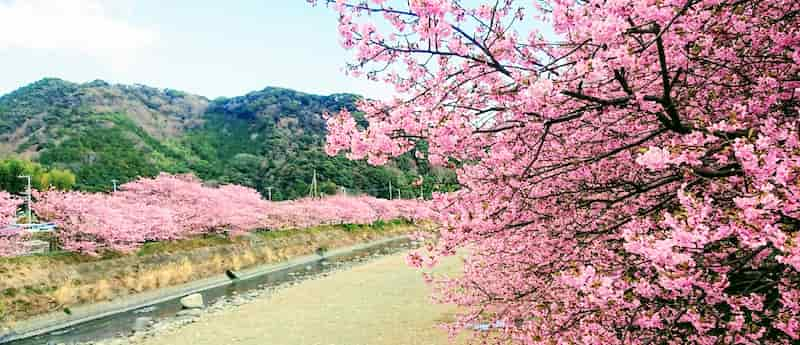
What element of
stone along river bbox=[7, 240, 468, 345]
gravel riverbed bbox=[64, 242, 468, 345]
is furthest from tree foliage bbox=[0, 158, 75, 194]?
gravel riverbed bbox=[64, 242, 468, 345]

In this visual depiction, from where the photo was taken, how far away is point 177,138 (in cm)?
8838

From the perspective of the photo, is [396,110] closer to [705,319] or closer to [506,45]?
[506,45]

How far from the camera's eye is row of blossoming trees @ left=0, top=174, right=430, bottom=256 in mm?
19062

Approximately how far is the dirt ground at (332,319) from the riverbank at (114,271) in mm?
2350

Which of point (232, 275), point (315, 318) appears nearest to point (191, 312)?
point (315, 318)

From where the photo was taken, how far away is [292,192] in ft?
213

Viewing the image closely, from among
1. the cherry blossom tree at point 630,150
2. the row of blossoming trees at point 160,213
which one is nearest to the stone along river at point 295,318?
the row of blossoming trees at point 160,213

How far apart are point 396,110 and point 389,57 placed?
539mm

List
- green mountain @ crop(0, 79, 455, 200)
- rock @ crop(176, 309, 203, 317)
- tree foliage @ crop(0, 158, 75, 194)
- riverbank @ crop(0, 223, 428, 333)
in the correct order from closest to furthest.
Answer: riverbank @ crop(0, 223, 428, 333) → rock @ crop(176, 309, 203, 317) → tree foliage @ crop(0, 158, 75, 194) → green mountain @ crop(0, 79, 455, 200)

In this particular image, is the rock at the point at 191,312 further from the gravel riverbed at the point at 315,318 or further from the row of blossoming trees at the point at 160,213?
the row of blossoming trees at the point at 160,213

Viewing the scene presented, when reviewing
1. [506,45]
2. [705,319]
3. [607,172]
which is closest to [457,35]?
[506,45]

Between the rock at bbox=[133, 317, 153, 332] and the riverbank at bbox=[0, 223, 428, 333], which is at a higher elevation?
the riverbank at bbox=[0, 223, 428, 333]

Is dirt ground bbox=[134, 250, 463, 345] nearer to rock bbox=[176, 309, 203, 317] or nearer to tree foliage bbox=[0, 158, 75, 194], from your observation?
rock bbox=[176, 309, 203, 317]

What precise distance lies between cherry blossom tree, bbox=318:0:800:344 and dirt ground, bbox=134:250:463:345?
5617 mm
